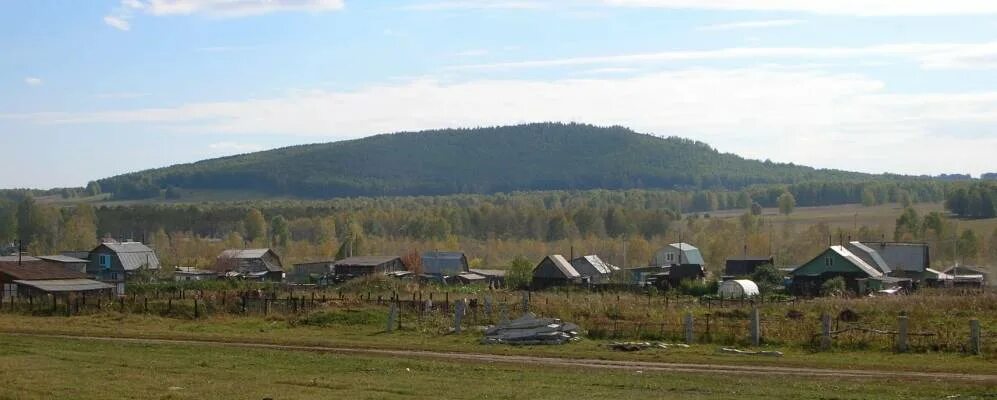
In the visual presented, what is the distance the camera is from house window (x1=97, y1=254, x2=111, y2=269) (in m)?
93.1

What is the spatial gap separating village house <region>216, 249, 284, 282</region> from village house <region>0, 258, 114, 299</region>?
29372 mm

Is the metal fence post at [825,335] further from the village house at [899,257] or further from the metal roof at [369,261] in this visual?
the metal roof at [369,261]

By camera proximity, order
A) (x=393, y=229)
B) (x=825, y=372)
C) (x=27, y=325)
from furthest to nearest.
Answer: (x=393, y=229)
(x=27, y=325)
(x=825, y=372)

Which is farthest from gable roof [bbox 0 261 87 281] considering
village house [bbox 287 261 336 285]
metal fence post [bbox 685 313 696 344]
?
metal fence post [bbox 685 313 696 344]

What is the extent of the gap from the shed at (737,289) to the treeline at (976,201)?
107 m

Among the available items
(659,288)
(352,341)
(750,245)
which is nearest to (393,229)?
(750,245)

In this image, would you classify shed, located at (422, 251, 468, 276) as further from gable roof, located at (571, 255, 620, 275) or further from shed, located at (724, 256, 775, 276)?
shed, located at (724, 256, 775, 276)

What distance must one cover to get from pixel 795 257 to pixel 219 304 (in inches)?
3441

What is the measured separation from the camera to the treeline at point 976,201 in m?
166

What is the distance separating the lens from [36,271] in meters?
72.5

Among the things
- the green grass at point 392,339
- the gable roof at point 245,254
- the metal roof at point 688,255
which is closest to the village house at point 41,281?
the green grass at point 392,339

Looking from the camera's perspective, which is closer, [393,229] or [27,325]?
[27,325]

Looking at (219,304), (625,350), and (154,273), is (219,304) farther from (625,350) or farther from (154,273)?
(154,273)

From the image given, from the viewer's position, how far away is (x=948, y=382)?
86.8 feet
